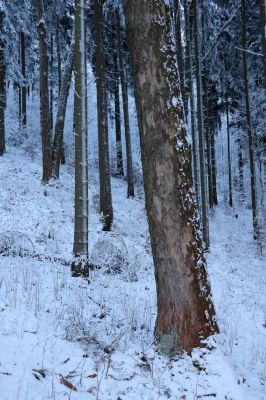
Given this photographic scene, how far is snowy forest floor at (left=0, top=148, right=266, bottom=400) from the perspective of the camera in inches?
128

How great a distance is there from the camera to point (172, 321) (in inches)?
153

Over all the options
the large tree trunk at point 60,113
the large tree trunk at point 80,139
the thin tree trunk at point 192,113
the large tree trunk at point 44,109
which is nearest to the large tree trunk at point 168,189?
the large tree trunk at point 80,139

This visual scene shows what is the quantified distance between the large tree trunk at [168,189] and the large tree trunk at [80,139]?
10.8 ft

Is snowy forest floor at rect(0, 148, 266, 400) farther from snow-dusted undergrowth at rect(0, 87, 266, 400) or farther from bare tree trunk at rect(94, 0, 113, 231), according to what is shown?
bare tree trunk at rect(94, 0, 113, 231)

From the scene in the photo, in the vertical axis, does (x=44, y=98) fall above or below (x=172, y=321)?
above

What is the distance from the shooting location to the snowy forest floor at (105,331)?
128 inches

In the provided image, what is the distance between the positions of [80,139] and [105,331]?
3864 millimetres

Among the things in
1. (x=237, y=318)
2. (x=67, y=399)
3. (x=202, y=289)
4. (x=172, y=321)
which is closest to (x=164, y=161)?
(x=202, y=289)

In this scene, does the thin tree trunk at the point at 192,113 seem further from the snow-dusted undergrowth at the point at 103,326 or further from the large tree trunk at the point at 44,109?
the large tree trunk at the point at 44,109

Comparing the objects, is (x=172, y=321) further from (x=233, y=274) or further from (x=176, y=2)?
(x=176, y=2)

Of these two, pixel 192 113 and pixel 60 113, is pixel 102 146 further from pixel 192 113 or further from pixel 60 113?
pixel 60 113

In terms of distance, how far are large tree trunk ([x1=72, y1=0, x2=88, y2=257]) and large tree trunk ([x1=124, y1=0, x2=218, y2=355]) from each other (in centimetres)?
329

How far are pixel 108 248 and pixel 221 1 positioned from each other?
13.5 m

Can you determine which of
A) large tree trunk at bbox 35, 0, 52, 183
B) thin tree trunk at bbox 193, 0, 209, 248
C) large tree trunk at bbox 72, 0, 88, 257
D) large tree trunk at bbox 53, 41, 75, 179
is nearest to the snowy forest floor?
large tree trunk at bbox 72, 0, 88, 257
